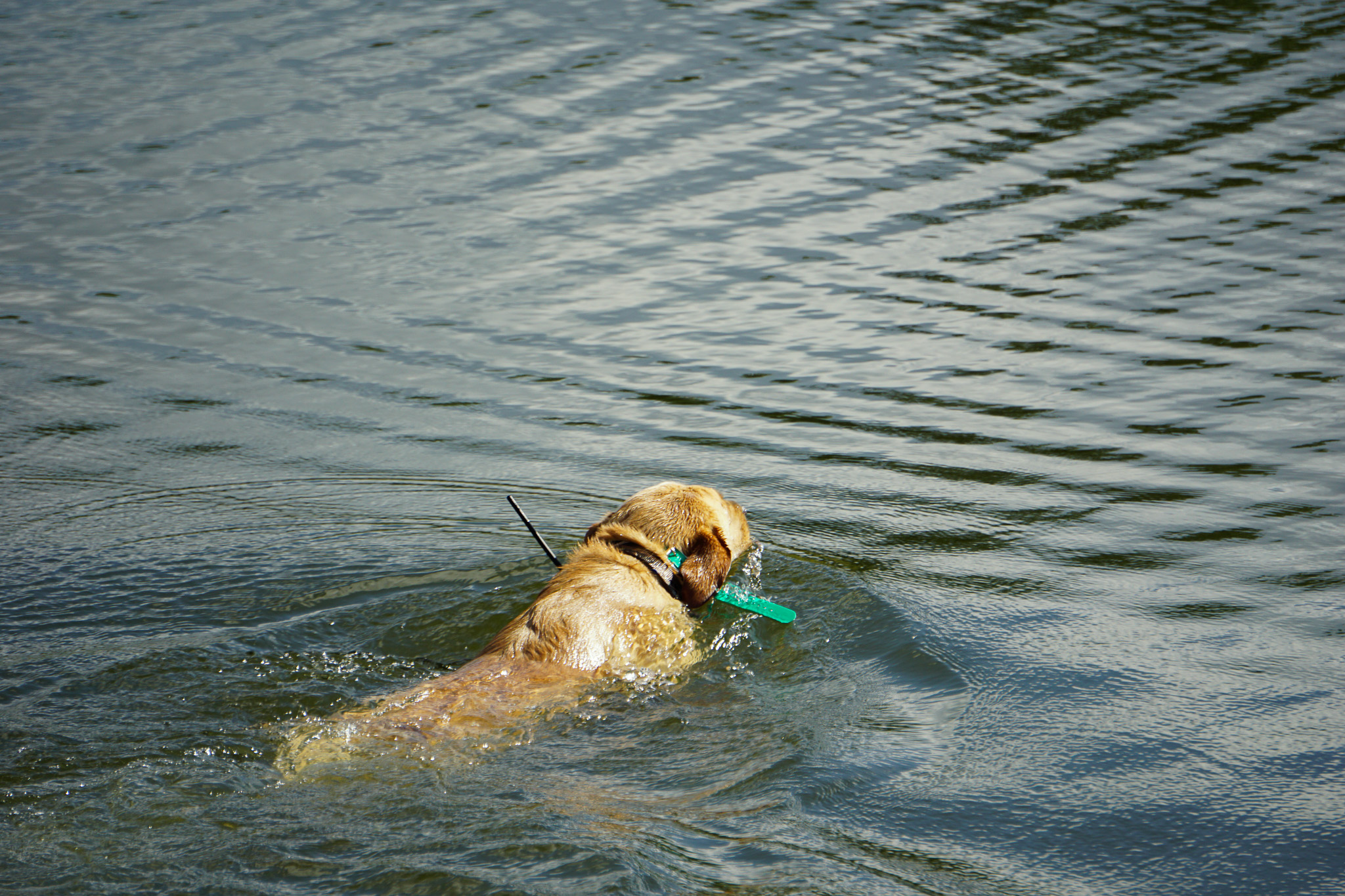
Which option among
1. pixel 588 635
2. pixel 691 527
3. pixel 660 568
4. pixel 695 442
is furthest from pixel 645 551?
pixel 695 442

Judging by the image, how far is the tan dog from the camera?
4.32m

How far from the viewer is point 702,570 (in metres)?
5.50

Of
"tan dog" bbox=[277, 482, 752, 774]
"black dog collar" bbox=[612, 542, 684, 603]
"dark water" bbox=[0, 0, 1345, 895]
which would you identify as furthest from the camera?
"black dog collar" bbox=[612, 542, 684, 603]

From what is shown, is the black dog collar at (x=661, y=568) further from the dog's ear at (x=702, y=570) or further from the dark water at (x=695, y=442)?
the dark water at (x=695, y=442)

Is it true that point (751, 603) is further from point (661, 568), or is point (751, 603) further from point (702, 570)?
point (661, 568)

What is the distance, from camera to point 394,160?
12820 millimetres

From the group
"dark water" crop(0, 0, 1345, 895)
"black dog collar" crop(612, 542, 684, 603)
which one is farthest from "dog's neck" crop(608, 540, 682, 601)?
"dark water" crop(0, 0, 1345, 895)

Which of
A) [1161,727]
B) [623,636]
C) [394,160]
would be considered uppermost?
[394,160]

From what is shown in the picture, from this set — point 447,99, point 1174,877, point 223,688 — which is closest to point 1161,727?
point 1174,877

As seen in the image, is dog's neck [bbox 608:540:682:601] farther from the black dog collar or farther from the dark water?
the dark water

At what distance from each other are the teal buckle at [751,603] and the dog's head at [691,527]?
0.03 meters

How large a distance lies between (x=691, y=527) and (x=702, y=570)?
9.2 inches

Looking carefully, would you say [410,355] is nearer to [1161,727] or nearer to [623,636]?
[623,636]

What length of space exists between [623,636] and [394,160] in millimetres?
9026
